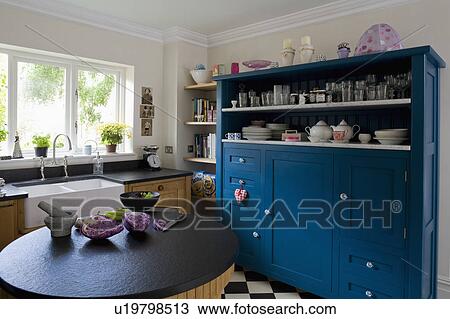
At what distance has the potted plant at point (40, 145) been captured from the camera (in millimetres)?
3178

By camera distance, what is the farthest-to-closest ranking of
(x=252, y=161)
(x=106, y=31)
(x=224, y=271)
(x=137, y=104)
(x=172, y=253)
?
1. (x=137, y=104)
2. (x=106, y=31)
3. (x=252, y=161)
4. (x=172, y=253)
5. (x=224, y=271)

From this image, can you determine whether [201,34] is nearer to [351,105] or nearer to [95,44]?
[95,44]

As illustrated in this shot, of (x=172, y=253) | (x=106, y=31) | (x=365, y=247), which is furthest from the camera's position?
(x=106, y=31)

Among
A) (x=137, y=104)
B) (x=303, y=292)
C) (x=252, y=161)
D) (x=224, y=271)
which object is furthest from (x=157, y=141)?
(x=224, y=271)

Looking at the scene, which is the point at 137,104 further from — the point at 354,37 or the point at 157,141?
the point at 354,37

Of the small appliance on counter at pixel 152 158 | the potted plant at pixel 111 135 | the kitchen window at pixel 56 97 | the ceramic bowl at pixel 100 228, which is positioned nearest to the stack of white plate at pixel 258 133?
the small appliance on counter at pixel 152 158

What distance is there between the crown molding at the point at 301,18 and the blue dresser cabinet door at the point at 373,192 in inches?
52.9

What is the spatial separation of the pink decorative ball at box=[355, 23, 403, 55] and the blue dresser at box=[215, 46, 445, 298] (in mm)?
102

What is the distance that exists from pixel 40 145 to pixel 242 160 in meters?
1.82

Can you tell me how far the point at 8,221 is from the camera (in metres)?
2.44

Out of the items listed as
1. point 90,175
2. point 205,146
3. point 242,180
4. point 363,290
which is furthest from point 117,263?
point 205,146

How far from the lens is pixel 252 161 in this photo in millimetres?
3072

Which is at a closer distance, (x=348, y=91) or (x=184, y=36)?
(x=348, y=91)
